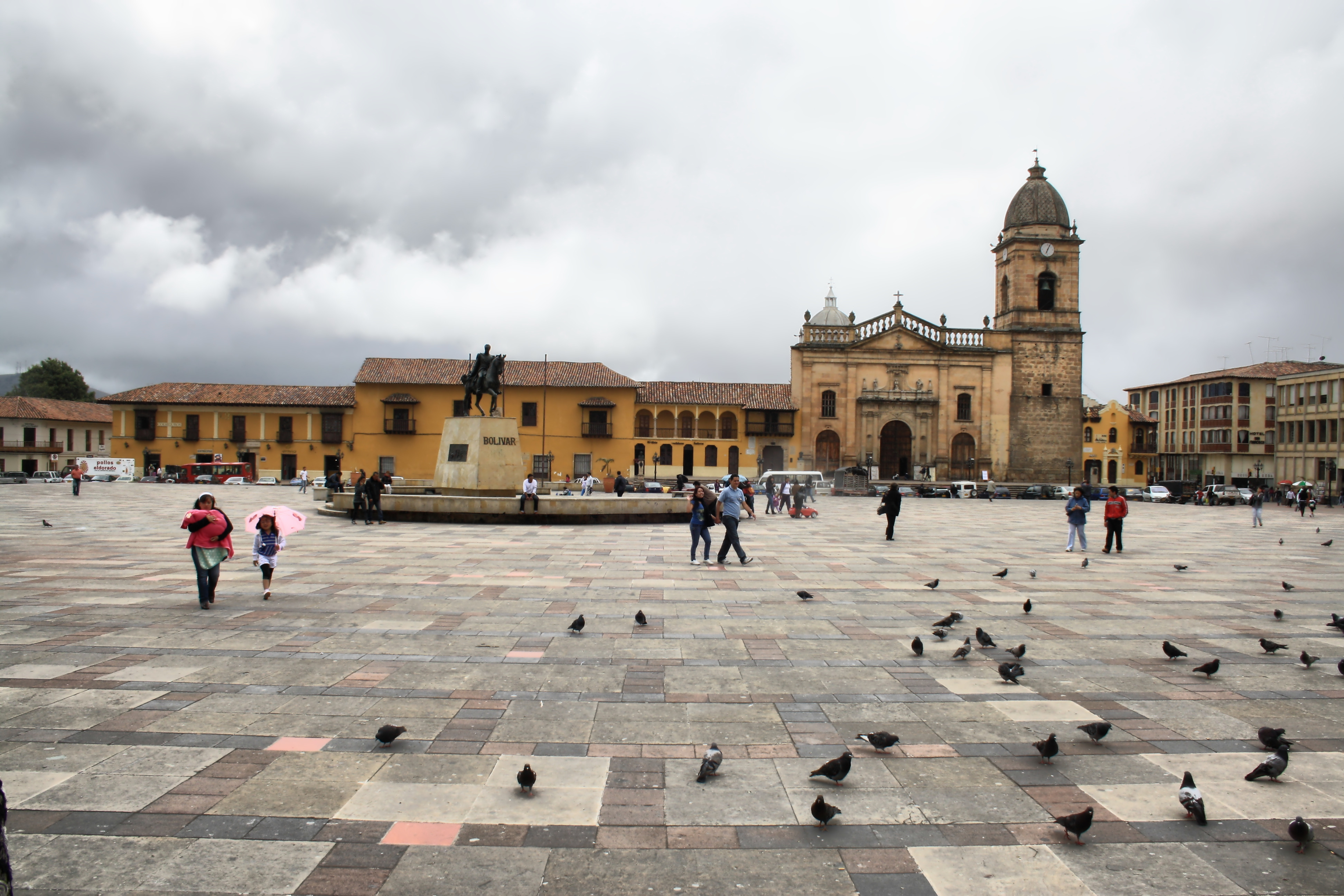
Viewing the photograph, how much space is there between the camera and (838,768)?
12.7 feet

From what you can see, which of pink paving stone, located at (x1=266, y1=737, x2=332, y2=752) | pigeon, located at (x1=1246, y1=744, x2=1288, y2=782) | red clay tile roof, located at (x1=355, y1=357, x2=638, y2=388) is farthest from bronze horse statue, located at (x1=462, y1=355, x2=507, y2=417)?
red clay tile roof, located at (x1=355, y1=357, x2=638, y2=388)

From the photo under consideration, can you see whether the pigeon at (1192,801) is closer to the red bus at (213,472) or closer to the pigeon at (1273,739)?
the pigeon at (1273,739)

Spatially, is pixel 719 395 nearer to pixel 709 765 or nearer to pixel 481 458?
pixel 481 458

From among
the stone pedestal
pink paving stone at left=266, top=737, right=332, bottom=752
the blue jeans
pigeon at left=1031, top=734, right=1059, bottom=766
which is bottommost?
pink paving stone at left=266, top=737, right=332, bottom=752

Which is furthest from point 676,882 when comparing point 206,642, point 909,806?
point 206,642

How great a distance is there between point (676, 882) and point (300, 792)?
2.00 m

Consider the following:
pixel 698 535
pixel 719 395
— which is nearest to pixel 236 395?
pixel 719 395

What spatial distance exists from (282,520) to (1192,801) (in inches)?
341

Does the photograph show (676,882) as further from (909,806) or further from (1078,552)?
(1078,552)

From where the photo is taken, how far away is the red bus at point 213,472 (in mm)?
47000

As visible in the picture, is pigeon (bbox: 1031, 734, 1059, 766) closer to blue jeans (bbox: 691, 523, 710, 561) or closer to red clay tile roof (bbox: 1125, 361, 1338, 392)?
blue jeans (bbox: 691, 523, 710, 561)

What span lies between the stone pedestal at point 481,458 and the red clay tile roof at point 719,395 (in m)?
30.1

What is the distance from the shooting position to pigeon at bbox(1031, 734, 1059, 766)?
4195 mm

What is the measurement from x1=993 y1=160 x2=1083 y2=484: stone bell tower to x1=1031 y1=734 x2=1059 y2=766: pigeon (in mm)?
52667
